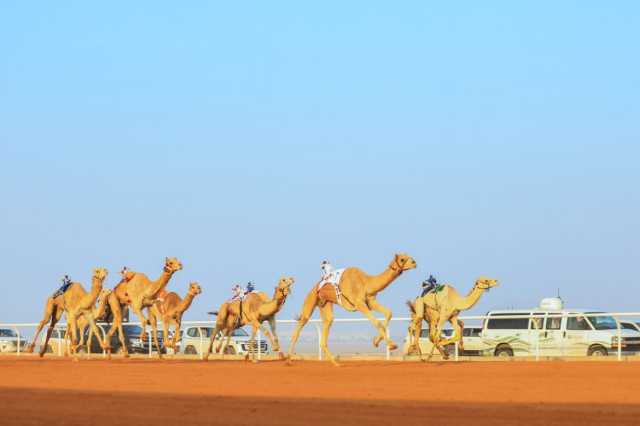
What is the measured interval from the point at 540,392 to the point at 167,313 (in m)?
21.6

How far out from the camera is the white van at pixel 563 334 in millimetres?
33125

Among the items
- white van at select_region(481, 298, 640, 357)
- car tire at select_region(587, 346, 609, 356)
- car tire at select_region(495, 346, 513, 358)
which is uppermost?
white van at select_region(481, 298, 640, 357)

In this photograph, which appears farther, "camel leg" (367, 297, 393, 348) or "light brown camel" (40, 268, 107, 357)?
"light brown camel" (40, 268, 107, 357)

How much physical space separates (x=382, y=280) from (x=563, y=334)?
7.88m

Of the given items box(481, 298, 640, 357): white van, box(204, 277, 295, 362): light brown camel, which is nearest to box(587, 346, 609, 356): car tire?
box(481, 298, 640, 357): white van

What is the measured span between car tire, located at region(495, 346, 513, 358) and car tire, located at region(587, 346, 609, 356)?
89.6 inches

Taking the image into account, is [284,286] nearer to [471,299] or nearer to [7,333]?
Result: [471,299]

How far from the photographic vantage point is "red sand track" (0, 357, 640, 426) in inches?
567

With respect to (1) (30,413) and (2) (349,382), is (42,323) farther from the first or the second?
(1) (30,413)

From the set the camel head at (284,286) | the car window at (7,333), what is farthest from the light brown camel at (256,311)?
the car window at (7,333)

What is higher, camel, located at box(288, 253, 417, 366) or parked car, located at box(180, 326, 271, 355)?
camel, located at box(288, 253, 417, 366)

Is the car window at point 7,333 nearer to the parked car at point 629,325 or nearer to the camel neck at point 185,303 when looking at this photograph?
the camel neck at point 185,303

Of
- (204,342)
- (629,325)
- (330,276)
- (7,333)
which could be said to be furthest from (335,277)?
(7,333)

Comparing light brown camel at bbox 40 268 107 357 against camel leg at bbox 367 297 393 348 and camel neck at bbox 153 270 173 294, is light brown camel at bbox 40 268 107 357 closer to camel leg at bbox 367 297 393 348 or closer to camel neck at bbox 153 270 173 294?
camel neck at bbox 153 270 173 294
